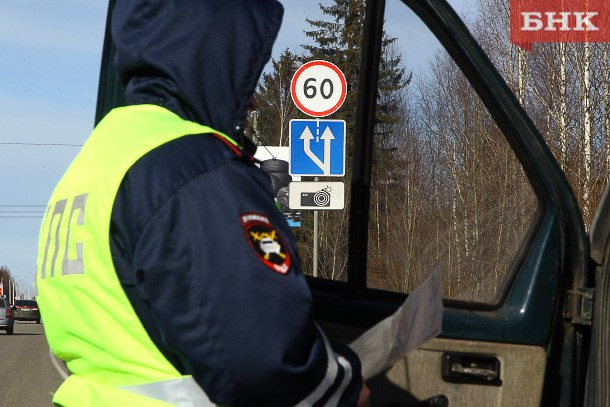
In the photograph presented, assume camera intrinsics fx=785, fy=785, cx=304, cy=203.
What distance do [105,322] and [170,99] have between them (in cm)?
41

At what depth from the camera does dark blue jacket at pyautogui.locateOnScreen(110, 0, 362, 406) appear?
1.21 meters

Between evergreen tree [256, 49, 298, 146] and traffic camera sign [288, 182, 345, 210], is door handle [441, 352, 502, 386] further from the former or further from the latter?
evergreen tree [256, 49, 298, 146]

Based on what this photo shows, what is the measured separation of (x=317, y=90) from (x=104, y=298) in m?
0.95

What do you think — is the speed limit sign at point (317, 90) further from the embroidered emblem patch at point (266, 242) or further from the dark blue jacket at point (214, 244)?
the embroidered emblem patch at point (266, 242)

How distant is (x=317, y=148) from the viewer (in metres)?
2.14

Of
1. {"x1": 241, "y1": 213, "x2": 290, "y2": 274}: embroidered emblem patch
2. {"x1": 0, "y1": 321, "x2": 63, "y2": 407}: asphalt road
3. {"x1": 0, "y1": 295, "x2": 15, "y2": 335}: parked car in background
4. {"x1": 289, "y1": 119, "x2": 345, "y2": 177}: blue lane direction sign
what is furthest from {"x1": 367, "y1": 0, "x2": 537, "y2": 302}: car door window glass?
{"x1": 0, "y1": 295, "x2": 15, "y2": 335}: parked car in background

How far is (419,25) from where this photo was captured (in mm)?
2064

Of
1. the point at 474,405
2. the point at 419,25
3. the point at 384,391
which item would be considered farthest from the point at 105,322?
the point at 419,25

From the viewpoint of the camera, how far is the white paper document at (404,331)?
140 cm

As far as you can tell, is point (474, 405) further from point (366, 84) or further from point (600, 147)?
point (366, 84)

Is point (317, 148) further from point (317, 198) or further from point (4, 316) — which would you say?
point (4, 316)
